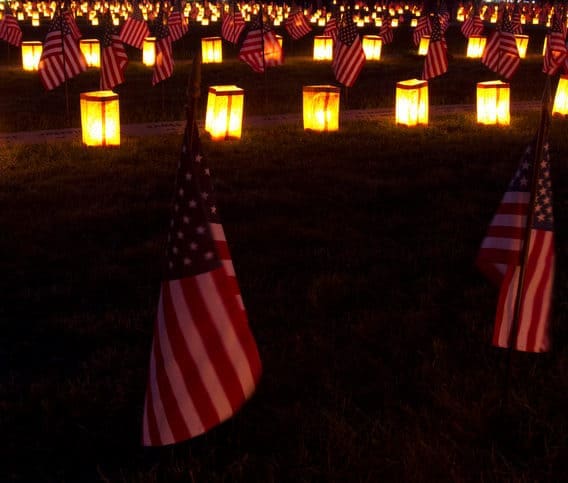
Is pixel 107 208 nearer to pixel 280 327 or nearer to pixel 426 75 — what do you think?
pixel 280 327

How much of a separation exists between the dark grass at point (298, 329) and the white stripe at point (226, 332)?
691mm

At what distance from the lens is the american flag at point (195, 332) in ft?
11.5

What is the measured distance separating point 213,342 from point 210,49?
2309 cm

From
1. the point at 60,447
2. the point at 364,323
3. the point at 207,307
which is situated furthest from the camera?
the point at 364,323

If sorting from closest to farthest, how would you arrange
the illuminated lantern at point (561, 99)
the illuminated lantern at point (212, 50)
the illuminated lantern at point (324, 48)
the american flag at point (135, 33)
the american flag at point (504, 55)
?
the illuminated lantern at point (561, 99)
the american flag at point (504, 55)
the illuminated lantern at point (212, 50)
the american flag at point (135, 33)
the illuminated lantern at point (324, 48)

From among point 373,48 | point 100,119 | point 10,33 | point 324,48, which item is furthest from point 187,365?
point 373,48

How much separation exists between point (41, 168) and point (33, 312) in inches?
194

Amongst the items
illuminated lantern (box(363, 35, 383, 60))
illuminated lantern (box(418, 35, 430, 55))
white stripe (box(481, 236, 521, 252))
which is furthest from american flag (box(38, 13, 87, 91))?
illuminated lantern (box(418, 35, 430, 55))

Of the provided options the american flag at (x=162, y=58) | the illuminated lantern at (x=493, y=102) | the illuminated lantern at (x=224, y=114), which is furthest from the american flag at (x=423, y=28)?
the illuminated lantern at (x=224, y=114)

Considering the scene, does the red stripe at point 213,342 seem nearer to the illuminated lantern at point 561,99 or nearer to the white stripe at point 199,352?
the white stripe at point 199,352

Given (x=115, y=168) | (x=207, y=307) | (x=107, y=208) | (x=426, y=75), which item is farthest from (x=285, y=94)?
(x=207, y=307)

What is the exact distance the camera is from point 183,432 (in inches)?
142

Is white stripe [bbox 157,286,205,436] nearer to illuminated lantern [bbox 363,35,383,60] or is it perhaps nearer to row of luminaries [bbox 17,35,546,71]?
row of luminaries [bbox 17,35,546,71]

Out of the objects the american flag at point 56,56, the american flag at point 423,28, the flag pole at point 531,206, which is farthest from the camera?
the american flag at point 423,28
